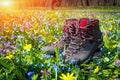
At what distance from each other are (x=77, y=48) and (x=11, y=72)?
1238mm

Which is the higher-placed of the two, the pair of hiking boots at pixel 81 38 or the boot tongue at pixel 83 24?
the boot tongue at pixel 83 24

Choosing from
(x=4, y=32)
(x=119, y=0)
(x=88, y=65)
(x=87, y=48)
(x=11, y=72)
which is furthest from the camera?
(x=119, y=0)

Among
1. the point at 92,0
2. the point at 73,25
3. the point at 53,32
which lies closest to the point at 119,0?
the point at 92,0

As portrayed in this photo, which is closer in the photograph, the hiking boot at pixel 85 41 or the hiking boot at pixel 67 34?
the hiking boot at pixel 85 41

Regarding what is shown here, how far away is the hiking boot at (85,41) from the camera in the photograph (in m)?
4.31

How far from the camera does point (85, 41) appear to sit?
4.48m

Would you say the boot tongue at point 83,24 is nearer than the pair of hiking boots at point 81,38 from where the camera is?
No

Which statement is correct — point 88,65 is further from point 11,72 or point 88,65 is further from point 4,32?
point 4,32

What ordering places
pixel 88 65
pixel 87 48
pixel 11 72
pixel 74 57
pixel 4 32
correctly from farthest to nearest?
pixel 4 32, pixel 87 48, pixel 74 57, pixel 88 65, pixel 11 72

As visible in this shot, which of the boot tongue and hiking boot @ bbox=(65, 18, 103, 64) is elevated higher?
the boot tongue

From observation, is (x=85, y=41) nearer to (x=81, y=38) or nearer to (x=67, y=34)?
(x=81, y=38)

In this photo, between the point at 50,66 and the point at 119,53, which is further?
the point at 119,53

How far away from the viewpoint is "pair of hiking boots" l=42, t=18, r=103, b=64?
14.4ft

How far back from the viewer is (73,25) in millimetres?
4555
